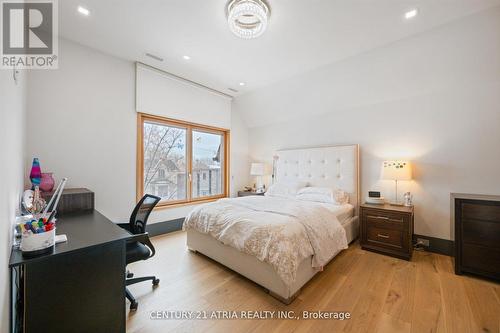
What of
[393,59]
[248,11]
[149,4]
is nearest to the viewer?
[248,11]

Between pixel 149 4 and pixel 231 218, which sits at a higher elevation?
pixel 149 4

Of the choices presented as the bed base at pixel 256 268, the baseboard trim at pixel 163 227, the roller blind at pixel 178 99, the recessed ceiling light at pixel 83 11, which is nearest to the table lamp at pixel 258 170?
the roller blind at pixel 178 99

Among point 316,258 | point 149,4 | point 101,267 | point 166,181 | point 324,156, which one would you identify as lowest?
point 316,258

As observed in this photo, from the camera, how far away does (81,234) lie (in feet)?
4.58

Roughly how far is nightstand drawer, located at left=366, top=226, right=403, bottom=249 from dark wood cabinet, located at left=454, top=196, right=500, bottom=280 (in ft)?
1.74

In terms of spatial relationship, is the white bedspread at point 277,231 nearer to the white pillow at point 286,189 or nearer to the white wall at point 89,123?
the white pillow at point 286,189

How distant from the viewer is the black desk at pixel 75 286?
1.06m

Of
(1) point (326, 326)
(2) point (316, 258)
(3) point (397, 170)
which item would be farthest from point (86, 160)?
(3) point (397, 170)

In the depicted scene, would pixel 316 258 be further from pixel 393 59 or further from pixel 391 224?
pixel 393 59

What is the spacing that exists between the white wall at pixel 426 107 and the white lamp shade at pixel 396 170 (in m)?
0.29

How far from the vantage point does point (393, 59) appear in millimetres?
2607

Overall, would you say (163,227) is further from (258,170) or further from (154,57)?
(154,57)

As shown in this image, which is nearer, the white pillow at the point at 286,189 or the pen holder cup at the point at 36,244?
the pen holder cup at the point at 36,244

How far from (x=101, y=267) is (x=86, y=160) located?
2094mm
